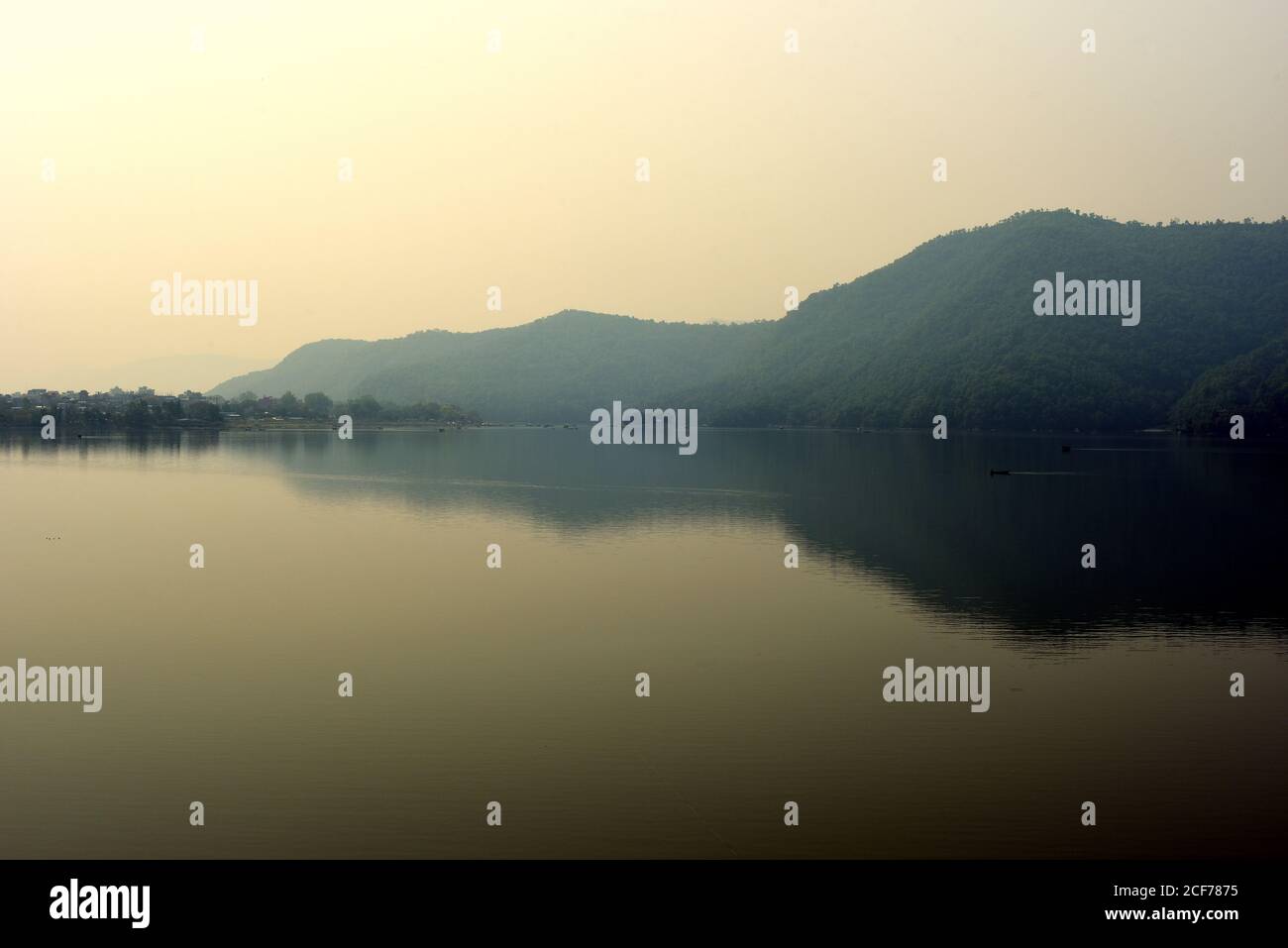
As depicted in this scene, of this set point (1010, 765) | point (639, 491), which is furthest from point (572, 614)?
point (639, 491)

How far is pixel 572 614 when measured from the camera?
105 feet

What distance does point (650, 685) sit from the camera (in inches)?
958

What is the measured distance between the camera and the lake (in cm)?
1644

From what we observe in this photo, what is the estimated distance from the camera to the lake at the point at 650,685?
16438 millimetres
